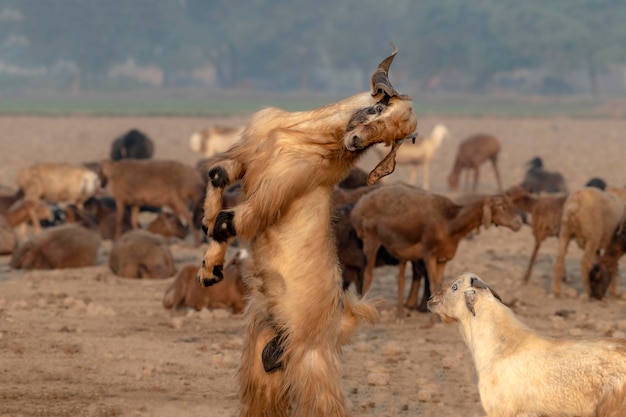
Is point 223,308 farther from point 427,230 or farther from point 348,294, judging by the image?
point 348,294

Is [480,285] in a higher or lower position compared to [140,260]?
higher

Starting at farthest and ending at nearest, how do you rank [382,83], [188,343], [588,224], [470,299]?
[588,224] → [188,343] → [470,299] → [382,83]

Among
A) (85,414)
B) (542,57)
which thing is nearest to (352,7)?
(542,57)

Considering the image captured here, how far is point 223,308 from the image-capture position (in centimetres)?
1170

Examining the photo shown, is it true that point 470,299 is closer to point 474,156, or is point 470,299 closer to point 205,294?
point 205,294

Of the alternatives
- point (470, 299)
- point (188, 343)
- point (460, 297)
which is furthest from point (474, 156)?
point (470, 299)

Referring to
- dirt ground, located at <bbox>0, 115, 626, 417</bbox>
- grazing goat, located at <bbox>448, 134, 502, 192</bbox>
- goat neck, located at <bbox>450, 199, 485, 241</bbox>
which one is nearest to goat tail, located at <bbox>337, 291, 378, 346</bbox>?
dirt ground, located at <bbox>0, 115, 626, 417</bbox>

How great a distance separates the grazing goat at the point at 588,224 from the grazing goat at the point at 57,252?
229 inches

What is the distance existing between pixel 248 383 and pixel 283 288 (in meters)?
0.54

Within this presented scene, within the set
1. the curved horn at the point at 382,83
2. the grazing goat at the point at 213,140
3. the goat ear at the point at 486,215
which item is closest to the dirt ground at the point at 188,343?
the goat ear at the point at 486,215

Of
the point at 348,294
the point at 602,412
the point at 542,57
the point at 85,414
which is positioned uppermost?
the point at 542,57

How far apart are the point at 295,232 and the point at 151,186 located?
11.9 metres

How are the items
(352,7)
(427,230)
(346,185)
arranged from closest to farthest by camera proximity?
(427,230) < (346,185) < (352,7)

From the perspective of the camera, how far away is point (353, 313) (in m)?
6.17
